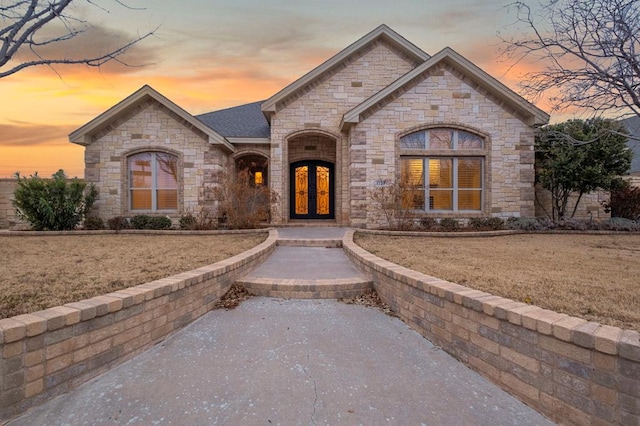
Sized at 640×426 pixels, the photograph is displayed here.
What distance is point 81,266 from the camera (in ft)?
18.0

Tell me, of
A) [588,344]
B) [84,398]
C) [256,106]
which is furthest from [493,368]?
[256,106]

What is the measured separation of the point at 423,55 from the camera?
45.3 ft

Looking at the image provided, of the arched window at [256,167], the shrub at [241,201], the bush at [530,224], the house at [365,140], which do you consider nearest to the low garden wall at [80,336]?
the shrub at [241,201]

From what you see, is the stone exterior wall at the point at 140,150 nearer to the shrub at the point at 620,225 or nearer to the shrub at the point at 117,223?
the shrub at the point at 117,223

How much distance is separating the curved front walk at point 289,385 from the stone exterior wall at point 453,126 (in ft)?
27.8

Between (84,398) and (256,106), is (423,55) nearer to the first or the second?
(256,106)

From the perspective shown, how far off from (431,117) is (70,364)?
39.0ft

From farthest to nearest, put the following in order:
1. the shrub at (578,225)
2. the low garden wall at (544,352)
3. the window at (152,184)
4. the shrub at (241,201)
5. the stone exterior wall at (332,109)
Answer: the stone exterior wall at (332,109), the window at (152,184), the shrub at (241,201), the shrub at (578,225), the low garden wall at (544,352)

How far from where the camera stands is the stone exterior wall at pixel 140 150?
12578mm

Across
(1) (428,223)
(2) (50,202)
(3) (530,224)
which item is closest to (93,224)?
(2) (50,202)

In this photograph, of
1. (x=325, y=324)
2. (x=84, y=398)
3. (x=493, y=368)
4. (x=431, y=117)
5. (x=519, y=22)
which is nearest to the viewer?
(x=84, y=398)

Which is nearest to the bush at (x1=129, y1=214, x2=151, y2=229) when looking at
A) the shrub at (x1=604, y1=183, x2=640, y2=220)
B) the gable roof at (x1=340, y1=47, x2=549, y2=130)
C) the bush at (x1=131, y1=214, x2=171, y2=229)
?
the bush at (x1=131, y1=214, x2=171, y2=229)

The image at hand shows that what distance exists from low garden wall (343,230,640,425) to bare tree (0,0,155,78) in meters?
6.95

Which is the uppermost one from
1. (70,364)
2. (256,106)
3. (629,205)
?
(256,106)
